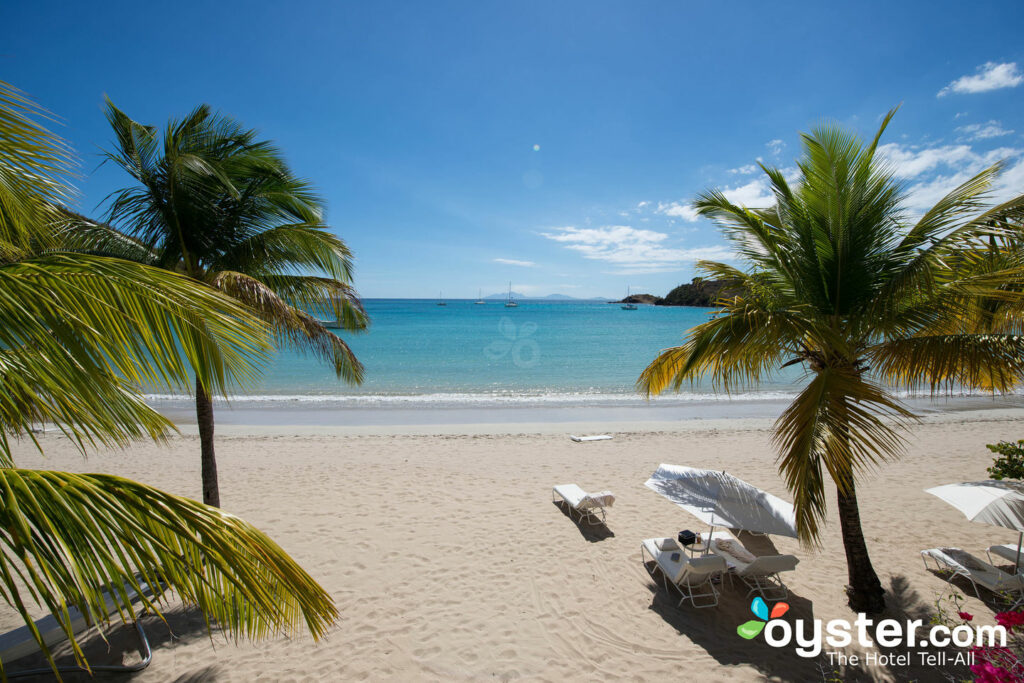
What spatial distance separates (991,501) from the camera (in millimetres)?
5047

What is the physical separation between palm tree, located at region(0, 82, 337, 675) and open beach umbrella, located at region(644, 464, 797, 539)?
4903 mm

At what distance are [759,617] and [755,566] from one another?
1.78 ft

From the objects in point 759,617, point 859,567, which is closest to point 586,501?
point 759,617

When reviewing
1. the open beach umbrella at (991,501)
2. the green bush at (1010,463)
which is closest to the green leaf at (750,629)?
the open beach umbrella at (991,501)

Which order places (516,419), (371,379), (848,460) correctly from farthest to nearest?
(371,379)
(516,419)
(848,460)

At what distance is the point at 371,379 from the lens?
1071 inches

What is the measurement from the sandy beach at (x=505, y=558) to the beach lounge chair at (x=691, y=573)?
0.19 meters

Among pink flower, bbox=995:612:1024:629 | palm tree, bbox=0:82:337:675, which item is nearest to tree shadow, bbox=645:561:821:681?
pink flower, bbox=995:612:1024:629

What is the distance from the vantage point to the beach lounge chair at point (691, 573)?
17.8ft

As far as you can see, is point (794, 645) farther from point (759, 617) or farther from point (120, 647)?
point (120, 647)

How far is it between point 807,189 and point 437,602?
246 inches

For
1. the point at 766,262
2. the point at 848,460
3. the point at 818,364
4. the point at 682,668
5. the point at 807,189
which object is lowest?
the point at 682,668

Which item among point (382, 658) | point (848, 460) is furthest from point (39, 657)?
point (848, 460)

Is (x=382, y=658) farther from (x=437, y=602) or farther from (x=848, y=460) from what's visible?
(x=848, y=460)
